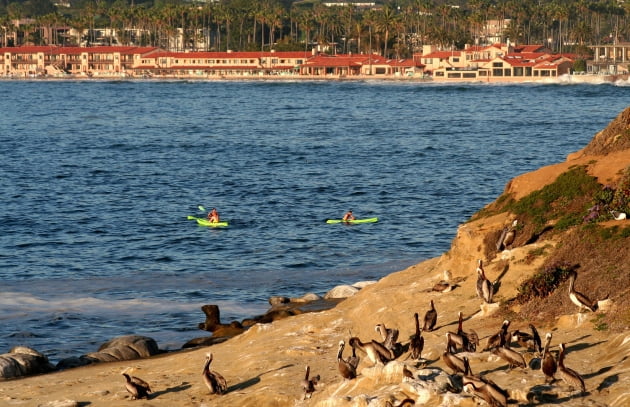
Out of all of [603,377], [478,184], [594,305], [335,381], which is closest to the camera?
[603,377]

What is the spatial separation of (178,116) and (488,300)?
139006mm

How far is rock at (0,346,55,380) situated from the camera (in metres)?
31.8

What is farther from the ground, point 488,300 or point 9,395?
point 488,300

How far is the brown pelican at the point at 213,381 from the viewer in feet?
84.7

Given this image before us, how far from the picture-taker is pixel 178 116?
6516 inches

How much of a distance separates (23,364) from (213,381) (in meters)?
8.62

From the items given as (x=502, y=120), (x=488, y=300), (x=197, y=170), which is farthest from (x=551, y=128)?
(x=488, y=300)

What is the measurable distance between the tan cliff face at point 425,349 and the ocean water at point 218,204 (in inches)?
268

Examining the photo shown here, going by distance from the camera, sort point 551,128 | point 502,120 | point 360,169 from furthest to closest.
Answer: point 502,120
point 551,128
point 360,169

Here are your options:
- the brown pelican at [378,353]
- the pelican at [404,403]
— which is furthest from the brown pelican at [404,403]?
the brown pelican at [378,353]

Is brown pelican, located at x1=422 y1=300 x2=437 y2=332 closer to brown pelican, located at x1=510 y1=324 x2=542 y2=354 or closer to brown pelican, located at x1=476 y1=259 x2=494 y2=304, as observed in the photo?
brown pelican, located at x1=476 y1=259 x2=494 y2=304

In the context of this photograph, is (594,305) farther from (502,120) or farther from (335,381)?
(502,120)

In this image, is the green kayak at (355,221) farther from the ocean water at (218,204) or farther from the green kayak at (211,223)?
the green kayak at (211,223)

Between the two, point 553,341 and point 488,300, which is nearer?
point 553,341
